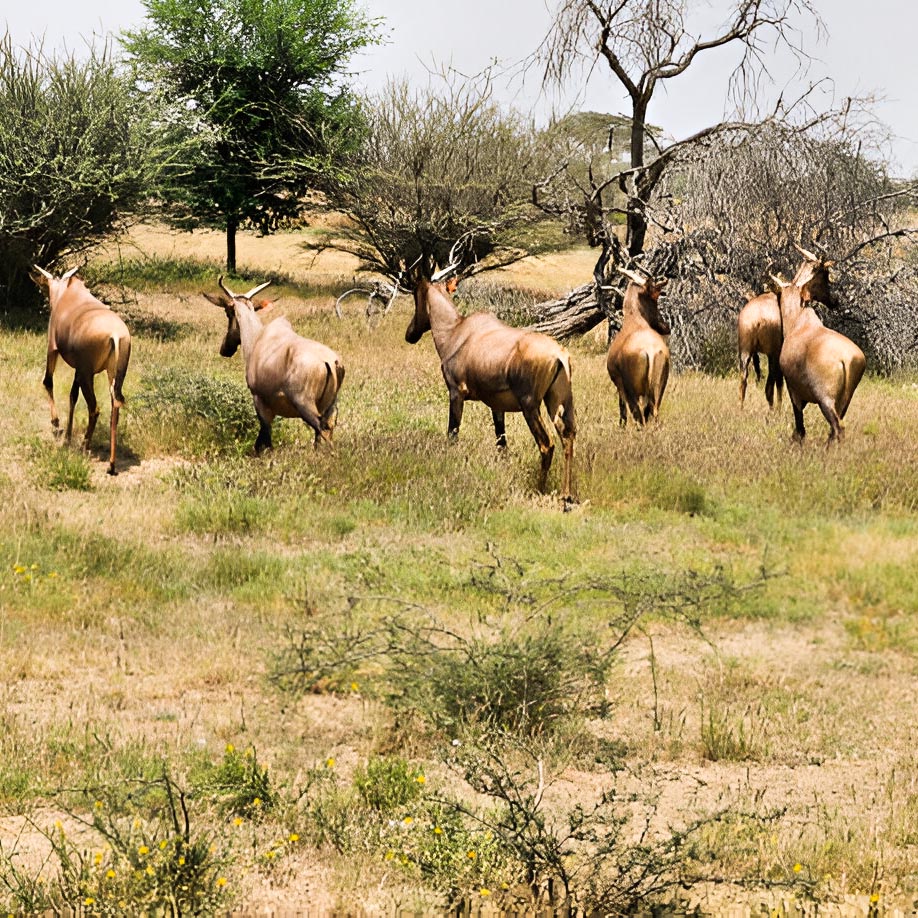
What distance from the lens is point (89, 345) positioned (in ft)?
38.3

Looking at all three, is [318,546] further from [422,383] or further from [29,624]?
[422,383]

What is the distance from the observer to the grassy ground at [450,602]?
5160 mm

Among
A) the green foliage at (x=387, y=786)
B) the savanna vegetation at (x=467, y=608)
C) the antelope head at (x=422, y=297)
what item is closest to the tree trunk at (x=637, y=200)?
the savanna vegetation at (x=467, y=608)

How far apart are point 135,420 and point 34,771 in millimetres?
7874

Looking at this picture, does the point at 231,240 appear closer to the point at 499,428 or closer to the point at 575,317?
the point at 575,317

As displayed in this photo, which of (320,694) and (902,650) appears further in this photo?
(902,650)

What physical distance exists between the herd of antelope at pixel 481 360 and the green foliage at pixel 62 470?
→ 34 centimetres

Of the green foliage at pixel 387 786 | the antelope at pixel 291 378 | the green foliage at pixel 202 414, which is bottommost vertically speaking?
the green foliage at pixel 387 786

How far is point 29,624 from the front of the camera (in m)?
7.43

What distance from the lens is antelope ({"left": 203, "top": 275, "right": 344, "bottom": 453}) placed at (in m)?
10.9

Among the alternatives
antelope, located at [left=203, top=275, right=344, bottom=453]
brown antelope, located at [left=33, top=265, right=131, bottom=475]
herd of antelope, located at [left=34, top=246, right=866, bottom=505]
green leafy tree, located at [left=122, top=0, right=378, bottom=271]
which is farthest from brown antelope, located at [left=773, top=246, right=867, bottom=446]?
green leafy tree, located at [left=122, top=0, right=378, bottom=271]

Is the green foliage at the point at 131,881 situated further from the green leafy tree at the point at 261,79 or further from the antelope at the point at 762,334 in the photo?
the green leafy tree at the point at 261,79

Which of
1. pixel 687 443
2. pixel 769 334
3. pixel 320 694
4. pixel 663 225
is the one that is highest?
pixel 663 225

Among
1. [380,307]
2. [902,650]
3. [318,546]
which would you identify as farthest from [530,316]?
[902,650]
